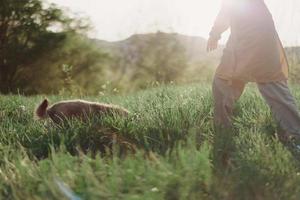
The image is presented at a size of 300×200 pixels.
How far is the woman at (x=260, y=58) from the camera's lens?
4883 millimetres

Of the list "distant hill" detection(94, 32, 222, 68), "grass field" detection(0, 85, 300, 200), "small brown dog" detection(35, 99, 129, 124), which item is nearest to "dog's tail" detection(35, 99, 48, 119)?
"small brown dog" detection(35, 99, 129, 124)

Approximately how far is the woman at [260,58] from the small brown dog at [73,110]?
1.57m

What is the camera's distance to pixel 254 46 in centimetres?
491

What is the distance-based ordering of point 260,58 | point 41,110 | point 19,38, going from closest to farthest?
point 260,58
point 41,110
point 19,38

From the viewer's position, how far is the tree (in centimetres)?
2614

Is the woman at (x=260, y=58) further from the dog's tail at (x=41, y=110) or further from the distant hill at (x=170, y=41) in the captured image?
the distant hill at (x=170, y=41)

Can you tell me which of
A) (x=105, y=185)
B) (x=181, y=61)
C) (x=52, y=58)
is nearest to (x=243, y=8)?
(x=105, y=185)

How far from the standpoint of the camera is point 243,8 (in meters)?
5.00

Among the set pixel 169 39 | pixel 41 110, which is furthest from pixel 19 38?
pixel 41 110

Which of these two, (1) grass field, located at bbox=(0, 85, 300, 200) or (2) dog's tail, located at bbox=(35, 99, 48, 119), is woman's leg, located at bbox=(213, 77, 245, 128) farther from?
(2) dog's tail, located at bbox=(35, 99, 48, 119)

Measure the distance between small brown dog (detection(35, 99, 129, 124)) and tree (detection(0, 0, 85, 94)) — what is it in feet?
64.3

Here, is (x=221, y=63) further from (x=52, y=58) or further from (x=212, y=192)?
(x=52, y=58)

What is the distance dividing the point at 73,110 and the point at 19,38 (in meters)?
20.4

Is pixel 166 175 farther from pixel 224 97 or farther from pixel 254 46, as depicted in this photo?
pixel 224 97
